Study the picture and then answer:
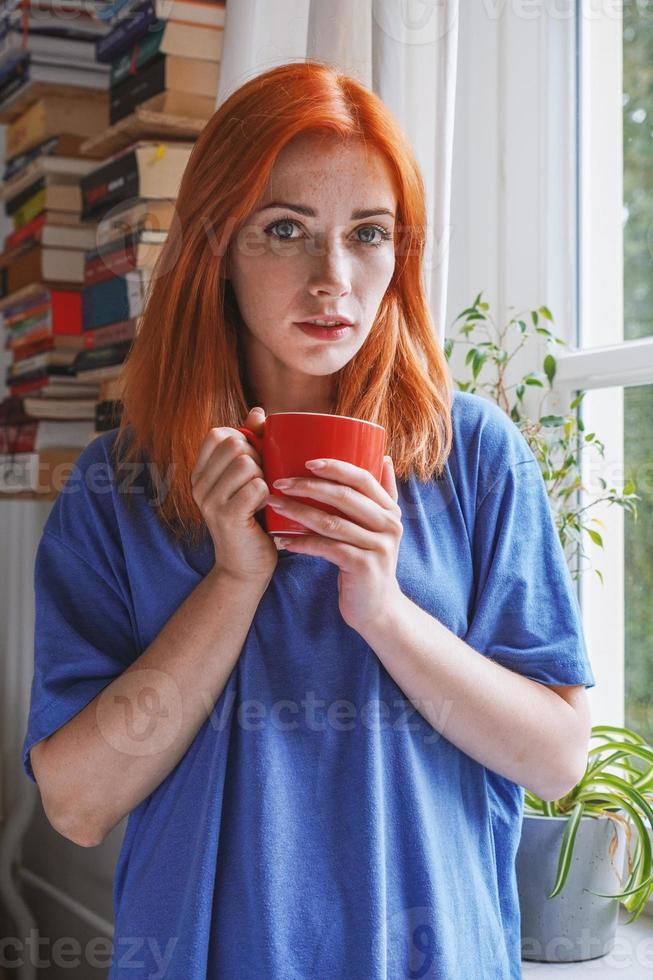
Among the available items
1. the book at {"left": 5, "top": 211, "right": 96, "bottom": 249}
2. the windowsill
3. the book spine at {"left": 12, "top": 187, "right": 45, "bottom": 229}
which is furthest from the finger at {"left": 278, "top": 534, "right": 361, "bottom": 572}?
the book spine at {"left": 12, "top": 187, "right": 45, "bottom": 229}

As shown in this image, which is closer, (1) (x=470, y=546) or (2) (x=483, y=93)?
(1) (x=470, y=546)

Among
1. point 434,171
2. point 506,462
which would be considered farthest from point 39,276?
point 506,462

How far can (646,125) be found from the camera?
1401 mm

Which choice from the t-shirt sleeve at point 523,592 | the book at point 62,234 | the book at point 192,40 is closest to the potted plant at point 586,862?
the t-shirt sleeve at point 523,592

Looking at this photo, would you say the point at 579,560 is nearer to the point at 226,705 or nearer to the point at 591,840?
the point at 591,840

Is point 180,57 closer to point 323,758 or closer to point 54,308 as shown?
point 54,308

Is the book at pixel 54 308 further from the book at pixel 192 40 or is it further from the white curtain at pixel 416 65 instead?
the white curtain at pixel 416 65

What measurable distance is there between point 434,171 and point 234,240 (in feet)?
1.23

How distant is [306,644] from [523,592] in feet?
0.67

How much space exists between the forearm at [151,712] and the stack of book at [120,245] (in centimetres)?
76

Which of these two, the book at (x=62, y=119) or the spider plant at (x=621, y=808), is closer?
the spider plant at (x=621, y=808)

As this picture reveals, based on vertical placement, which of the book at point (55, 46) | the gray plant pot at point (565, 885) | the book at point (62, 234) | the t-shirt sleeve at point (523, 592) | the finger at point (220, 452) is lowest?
the gray plant pot at point (565, 885)

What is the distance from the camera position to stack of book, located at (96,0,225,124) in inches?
69.2

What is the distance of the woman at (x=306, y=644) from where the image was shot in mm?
878
